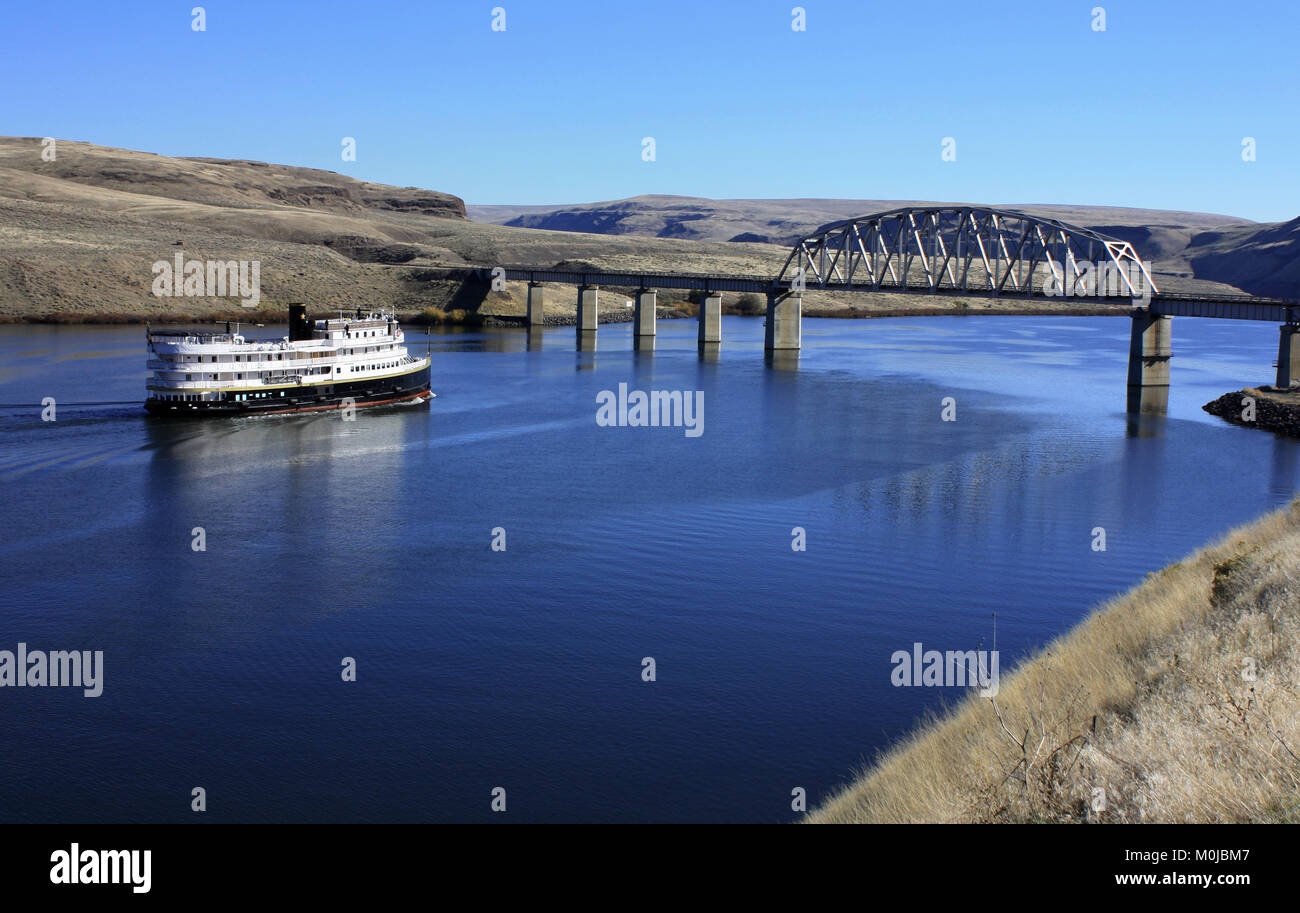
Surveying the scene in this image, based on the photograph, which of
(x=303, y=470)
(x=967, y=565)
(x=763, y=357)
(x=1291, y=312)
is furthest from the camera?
(x=763, y=357)

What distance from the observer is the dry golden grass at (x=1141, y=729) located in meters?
12.0

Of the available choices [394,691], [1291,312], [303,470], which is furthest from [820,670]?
[1291,312]

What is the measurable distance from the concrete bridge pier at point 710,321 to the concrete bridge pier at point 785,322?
18.8 ft

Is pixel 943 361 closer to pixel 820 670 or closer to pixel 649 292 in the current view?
pixel 649 292

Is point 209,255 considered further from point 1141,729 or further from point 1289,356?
point 1141,729

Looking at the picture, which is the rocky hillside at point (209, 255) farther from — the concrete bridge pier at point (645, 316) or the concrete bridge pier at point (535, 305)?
the concrete bridge pier at point (645, 316)

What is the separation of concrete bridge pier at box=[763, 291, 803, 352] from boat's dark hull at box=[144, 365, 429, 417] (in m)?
38.5

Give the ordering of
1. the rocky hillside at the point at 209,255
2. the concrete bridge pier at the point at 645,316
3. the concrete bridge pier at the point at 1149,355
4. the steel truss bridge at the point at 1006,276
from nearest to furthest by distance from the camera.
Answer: the concrete bridge pier at the point at 1149,355
the steel truss bridge at the point at 1006,276
the concrete bridge pier at the point at 645,316
the rocky hillside at the point at 209,255

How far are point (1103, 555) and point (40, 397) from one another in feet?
164

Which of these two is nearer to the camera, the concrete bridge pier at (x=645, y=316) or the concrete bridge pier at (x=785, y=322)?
the concrete bridge pier at (x=785, y=322)

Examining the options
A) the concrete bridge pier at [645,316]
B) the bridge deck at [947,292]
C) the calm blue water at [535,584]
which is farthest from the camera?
the concrete bridge pier at [645,316]

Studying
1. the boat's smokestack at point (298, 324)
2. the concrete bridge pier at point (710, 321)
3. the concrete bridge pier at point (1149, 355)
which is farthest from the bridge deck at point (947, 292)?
the boat's smokestack at point (298, 324)

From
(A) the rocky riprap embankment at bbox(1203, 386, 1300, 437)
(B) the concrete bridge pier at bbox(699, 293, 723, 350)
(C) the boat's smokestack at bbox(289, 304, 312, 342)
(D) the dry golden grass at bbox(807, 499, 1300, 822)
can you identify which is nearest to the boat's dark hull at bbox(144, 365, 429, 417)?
(C) the boat's smokestack at bbox(289, 304, 312, 342)

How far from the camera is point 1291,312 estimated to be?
63.4 metres
